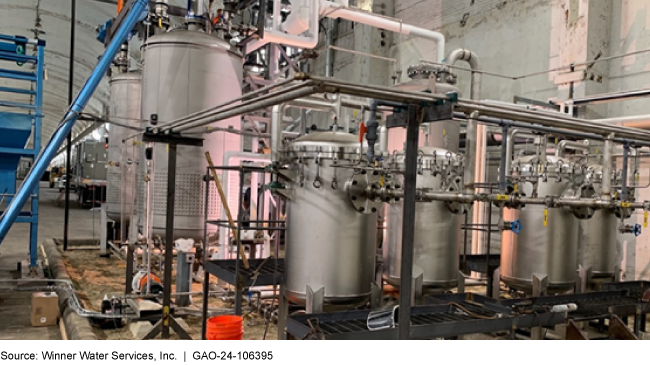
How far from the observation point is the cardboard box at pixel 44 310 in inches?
180

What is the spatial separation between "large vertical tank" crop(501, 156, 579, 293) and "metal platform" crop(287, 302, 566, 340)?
1367 millimetres

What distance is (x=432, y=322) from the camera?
10.7ft

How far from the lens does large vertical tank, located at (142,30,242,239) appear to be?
17.6ft

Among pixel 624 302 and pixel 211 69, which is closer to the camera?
pixel 624 302

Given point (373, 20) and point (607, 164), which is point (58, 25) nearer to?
point (373, 20)

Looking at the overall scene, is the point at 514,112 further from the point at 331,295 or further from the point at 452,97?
the point at 331,295

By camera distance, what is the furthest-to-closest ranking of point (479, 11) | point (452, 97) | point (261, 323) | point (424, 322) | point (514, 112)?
point (479, 11)
point (261, 323)
point (424, 322)
point (514, 112)
point (452, 97)

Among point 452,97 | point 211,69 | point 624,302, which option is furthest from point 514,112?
point 211,69

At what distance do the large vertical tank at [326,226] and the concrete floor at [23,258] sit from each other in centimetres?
236

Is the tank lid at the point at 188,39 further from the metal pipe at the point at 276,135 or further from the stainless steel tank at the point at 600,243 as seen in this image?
the stainless steel tank at the point at 600,243

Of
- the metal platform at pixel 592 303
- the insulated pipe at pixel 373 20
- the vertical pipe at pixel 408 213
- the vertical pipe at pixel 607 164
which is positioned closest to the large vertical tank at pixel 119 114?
the insulated pipe at pixel 373 20


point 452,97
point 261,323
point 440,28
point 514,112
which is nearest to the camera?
point 452,97
